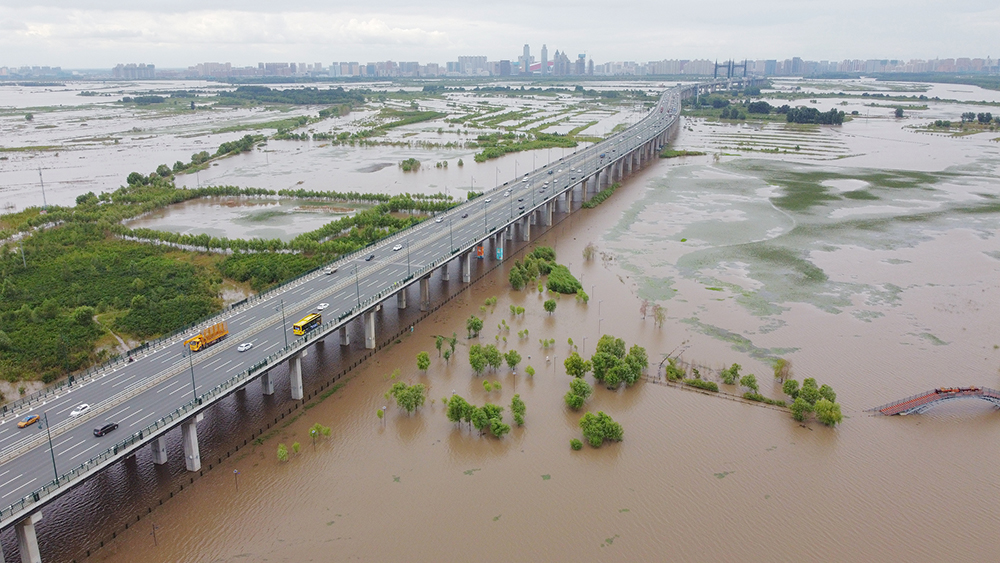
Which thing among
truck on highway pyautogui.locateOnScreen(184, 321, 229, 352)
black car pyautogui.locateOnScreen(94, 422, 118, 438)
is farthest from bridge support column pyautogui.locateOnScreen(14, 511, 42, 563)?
truck on highway pyautogui.locateOnScreen(184, 321, 229, 352)

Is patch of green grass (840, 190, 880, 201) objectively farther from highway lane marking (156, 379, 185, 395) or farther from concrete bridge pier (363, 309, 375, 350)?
highway lane marking (156, 379, 185, 395)

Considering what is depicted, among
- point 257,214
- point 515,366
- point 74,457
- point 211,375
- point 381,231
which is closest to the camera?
point 74,457

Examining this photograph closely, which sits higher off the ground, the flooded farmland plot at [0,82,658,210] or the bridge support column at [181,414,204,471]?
the flooded farmland plot at [0,82,658,210]

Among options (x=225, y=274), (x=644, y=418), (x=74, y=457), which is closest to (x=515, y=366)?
(x=644, y=418)

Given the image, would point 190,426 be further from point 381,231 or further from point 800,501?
point 381,231

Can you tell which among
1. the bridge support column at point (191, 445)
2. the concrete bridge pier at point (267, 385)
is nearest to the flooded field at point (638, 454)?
the bridge support column at point (191, 445)

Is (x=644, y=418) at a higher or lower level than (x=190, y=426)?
lower

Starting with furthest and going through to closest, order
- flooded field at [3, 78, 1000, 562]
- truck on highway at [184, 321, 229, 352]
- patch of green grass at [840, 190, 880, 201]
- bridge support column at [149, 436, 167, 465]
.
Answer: patch of green grass at [840, 190, 880, 201] < truck on highway at [184, 321, 229, 352] < bridge support column at [149, 436, 167, 465] < flooded field at [3, 78, 1000, 562]
